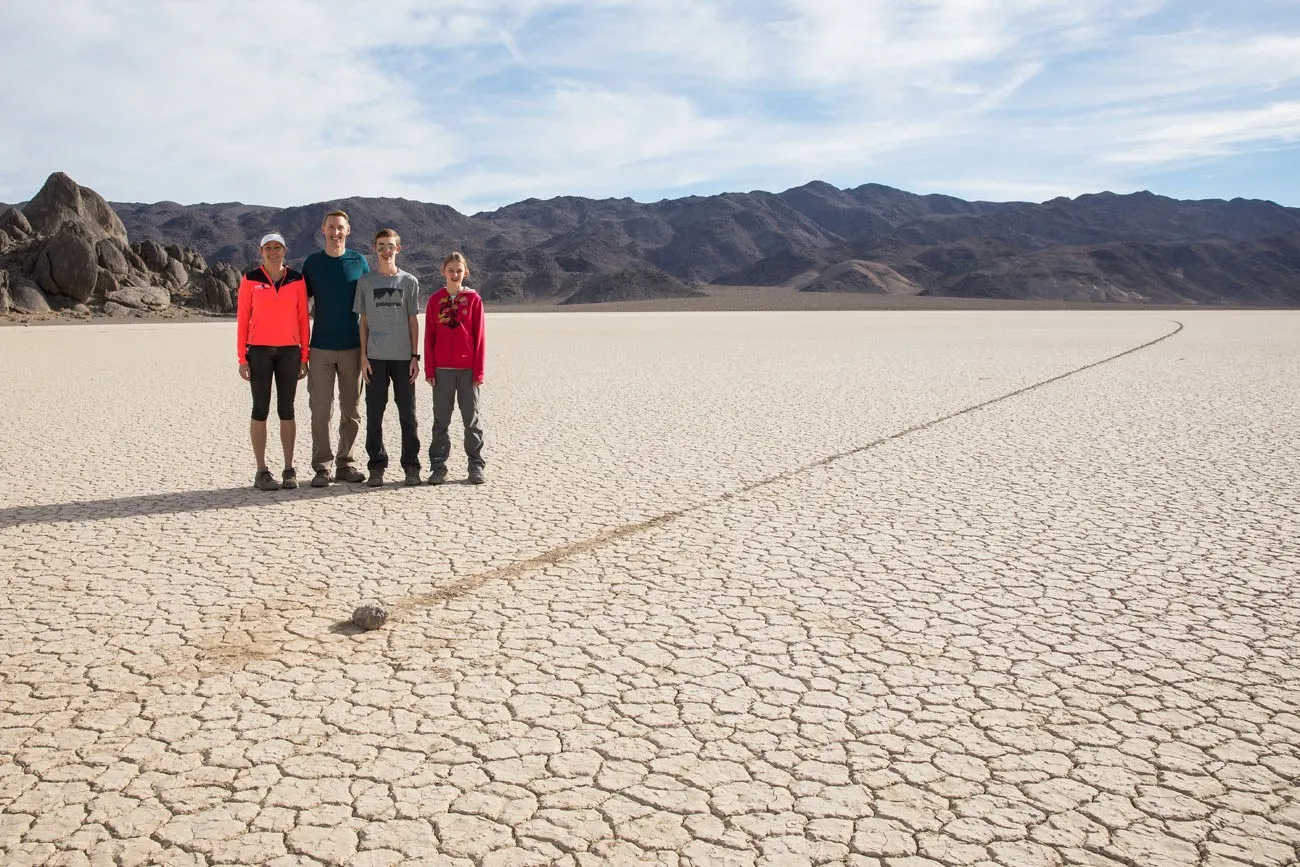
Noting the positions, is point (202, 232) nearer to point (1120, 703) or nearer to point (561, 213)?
point (561, 213)

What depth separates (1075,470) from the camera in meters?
7.82

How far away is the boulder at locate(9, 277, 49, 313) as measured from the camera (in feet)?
146

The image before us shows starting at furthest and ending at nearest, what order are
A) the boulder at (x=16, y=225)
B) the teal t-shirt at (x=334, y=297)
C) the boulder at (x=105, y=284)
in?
the boulder at (x=16, y=225) < the boulder at (x=105, y=284) < the teal t-shirt at (x=334, y=297)

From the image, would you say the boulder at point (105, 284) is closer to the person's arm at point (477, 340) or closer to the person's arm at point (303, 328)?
the person's arm at point (303, 328)

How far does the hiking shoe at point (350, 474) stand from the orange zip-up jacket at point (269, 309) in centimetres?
102

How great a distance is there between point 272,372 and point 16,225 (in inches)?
2257

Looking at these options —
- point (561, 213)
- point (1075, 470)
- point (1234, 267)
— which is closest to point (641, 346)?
point (1075, 470)

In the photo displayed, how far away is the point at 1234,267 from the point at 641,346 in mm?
107942

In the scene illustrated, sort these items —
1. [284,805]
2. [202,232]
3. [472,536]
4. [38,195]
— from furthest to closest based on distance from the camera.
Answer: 1. [202,232]
2. [38,195]
3. [472,536]
4. [284,805]

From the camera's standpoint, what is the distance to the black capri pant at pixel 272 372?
6703 mm

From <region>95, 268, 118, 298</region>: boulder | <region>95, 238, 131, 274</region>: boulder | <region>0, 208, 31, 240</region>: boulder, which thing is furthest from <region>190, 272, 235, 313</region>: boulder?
<region>0, 208, 31, 240</region>: boulder

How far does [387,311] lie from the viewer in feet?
22.4

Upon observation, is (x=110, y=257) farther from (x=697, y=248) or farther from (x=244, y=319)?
(x=697, y=248)

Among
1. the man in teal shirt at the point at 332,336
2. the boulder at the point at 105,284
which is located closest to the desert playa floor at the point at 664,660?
the man in teal shirt at the point at 332,336
